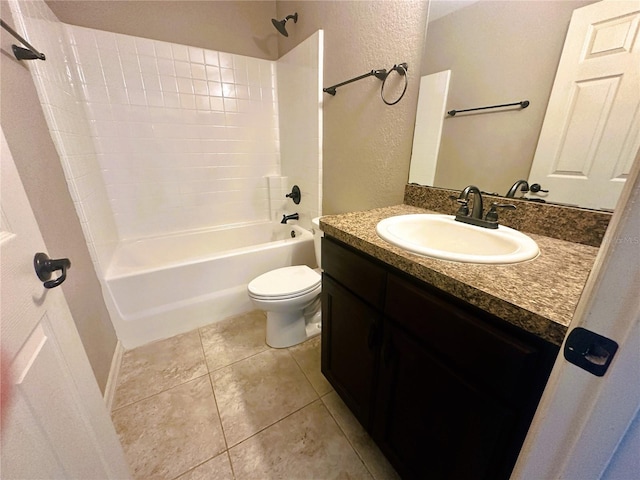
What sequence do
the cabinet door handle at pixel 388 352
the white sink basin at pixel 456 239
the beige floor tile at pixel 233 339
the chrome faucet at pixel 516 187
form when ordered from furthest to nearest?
the beige floor tile at pixel 233 339 < the chrome faucet at pixel 516 187 < the cabinet door handle at pixel 388 352 < the white sink basin at pixel 456 239

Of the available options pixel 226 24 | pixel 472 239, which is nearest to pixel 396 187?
pixel 472 239

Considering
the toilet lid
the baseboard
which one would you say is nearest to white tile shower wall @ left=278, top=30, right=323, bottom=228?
the toilet lid

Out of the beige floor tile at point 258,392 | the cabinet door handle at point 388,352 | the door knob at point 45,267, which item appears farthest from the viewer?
the beige floor tile at point 258,392

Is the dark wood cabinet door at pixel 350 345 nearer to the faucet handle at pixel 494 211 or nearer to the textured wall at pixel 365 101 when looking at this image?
the faucet handle at pixel 494 211

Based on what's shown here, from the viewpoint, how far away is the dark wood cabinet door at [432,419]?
1.87ft

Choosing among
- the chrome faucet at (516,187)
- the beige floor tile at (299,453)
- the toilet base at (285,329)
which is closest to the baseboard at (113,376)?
the beige floor tile at (299,453)

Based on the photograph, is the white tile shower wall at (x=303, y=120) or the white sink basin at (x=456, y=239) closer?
the white sink basin at (x=456, y=239)

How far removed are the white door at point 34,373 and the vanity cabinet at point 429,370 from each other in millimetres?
772

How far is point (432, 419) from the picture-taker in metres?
0.69

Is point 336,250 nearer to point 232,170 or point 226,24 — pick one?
point 232,170

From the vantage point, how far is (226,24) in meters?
1.99

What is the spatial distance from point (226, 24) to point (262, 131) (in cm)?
80

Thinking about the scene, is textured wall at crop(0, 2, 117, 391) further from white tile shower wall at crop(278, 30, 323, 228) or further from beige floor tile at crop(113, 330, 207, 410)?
white tile shower wall at crop(278, 30, 323, 228)

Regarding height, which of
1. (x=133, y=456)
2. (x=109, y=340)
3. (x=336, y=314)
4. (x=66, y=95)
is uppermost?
(x=66, y=95)
